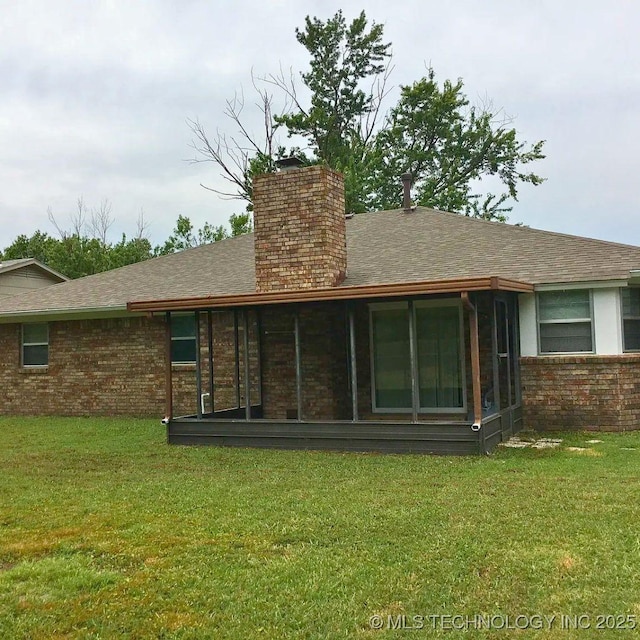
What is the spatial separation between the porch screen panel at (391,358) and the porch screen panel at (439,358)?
25cm

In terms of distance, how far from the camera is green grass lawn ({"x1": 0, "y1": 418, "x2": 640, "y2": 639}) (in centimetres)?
379

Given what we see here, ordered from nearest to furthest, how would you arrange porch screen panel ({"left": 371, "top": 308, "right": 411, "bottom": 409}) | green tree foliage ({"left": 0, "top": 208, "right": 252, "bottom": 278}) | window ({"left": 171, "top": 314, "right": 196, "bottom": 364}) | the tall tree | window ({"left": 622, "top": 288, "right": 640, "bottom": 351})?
window ({"left": 622, "top": 288, "right": 640, "bottom": 351}) → porch screen panel ({"left": 371, "top": 308, "right": 411, "bottom": 409}) → window ({"left": 171, "top": 314, "right": 196, "bottom": 364}) → the tall tree → green tree foliage ({"left": 0, "top": 208, "right": 252, "bottom": 278})

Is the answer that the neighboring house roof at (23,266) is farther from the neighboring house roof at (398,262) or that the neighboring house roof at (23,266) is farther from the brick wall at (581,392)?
the brick wall at (581,392)

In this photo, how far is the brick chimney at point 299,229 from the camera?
11.3 metres

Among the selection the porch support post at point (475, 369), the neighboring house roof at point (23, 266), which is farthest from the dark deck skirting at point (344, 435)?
the neighboring house roof at point (23, 266)

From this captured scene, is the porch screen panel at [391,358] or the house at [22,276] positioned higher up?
the house at [22,276]

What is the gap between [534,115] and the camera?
2661 cm

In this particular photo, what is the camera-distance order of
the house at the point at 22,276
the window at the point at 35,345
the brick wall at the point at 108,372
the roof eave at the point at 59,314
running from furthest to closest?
the house at the point at 22,276 < the window at the point at 35,345 < the roof eave at the point at 59,314 < the brick wall at the point at 108,372

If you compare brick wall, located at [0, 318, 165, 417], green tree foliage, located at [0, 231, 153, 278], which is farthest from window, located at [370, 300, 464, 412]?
green tree foliage, located at [0, 231, 153, 278]

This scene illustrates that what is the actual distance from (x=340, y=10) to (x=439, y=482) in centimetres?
2838

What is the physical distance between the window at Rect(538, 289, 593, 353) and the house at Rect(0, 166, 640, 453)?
0.8 inches

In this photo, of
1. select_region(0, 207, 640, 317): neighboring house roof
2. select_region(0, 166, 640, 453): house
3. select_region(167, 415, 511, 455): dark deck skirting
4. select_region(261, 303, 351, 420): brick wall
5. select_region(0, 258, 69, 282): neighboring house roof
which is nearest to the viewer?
select_region(167, 415, 511, 455): dark deck skirting

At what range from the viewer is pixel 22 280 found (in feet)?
83.7

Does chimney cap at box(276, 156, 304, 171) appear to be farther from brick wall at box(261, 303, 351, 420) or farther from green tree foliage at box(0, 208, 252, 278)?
green tree foliage at box(0, 208, 252, 278)
